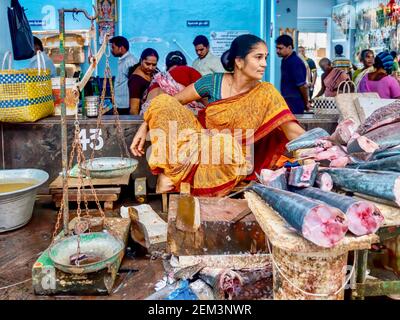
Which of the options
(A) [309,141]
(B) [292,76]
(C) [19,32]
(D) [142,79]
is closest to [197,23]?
(B) [292,76]

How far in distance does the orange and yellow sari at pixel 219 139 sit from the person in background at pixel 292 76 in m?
2.87

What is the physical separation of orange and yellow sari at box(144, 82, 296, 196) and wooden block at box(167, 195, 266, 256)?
849 millimetres

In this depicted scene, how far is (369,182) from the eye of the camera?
2475mm

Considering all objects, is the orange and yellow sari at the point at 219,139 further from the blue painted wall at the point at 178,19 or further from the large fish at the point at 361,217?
the blue painted wall at the point at 178,19

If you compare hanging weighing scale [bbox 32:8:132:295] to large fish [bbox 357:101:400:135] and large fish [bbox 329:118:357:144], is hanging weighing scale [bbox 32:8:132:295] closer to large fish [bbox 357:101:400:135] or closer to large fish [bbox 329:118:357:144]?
large fish [bbox 329:118:357:144]

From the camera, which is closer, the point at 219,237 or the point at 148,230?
the point at 219,237

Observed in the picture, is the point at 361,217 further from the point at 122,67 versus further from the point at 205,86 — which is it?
the point at 122,67

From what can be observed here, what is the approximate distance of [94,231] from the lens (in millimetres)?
3400

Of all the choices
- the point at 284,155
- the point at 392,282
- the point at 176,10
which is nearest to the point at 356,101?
the point at 284,155

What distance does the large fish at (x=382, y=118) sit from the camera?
3231mm

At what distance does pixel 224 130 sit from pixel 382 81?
10.7ft

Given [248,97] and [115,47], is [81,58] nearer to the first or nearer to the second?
[115,47]

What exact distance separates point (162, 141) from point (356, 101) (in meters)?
2.06

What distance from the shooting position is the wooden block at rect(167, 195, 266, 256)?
9.87ft
